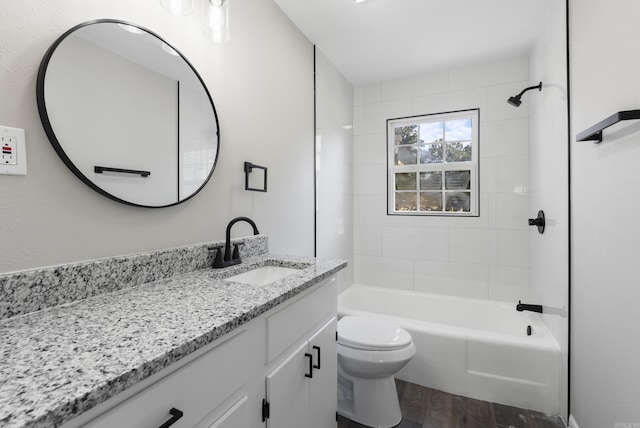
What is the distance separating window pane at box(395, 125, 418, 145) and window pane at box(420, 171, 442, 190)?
353 mm

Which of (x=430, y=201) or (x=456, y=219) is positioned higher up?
(x=430, y=201)

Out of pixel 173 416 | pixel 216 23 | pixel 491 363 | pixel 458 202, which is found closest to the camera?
pixel 173 416

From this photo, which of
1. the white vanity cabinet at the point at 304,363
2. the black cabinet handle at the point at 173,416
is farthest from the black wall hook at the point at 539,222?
the black cabinet handle at the point at 173,416

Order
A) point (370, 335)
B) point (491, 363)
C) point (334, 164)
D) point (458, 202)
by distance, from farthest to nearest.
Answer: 1. point (458, 202)
2. point (334, 164)
3. point (491, 363)
4. point (370, 335)

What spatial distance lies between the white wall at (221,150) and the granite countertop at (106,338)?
0.69 feet

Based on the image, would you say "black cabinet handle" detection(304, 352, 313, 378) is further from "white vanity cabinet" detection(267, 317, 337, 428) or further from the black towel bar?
the black towel bar

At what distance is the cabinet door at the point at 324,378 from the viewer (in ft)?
4.02

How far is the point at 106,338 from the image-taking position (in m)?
0.63

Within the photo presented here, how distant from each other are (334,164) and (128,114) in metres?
1.84

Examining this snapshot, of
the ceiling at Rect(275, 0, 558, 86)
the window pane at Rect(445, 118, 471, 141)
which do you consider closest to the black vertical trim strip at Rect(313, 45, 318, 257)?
the ceiling at Rect(275, 0, 558, 86)

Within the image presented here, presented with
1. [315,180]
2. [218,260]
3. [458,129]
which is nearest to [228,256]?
[218,260]

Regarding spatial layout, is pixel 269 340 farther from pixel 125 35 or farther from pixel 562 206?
pixel 562 206

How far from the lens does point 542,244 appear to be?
2164mm

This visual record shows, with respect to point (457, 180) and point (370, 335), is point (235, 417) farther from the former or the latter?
point (457, 180)
